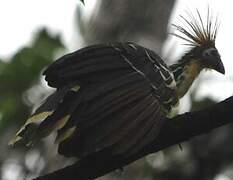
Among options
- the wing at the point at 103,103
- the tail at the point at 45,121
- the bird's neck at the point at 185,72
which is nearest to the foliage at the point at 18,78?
the bird's neck at the point at 185,72

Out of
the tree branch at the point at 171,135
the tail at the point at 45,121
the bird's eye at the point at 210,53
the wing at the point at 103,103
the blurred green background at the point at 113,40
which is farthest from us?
the blurred green background at the point at 113,40

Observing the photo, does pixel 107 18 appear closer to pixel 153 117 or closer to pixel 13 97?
pixel 13 97

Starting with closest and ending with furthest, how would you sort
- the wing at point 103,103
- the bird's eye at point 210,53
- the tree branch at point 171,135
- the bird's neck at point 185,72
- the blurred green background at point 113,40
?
1. the tree branch at point 171,135
2. the wing at point 103,103
3. the bird's neck at point 185,72
4. the bird's eye at point 210,53
5. the blurred green background at point 113,40

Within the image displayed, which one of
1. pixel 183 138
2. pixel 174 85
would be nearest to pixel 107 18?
pixel 174 85

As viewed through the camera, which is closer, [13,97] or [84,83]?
[84,83]

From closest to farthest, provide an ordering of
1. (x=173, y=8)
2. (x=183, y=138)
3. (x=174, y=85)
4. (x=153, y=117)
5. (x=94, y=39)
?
(x=183, y=138) → (x=153, y=117) → (x=174, y=85) → (x=94, y=39) → (x=173, y=8)

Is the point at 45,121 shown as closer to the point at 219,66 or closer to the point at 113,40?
the point at 219,66

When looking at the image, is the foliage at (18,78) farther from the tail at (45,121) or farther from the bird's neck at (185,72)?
the tail at (45,121)
